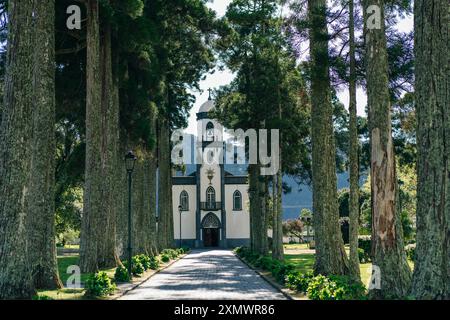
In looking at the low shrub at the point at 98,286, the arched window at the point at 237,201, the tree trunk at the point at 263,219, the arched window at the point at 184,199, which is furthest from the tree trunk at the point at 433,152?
the arched window at the point at 184,199

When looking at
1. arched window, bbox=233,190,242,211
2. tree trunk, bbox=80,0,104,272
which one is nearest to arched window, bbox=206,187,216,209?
arched window, bbox=233,190,242,211

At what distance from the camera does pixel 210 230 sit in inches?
2714

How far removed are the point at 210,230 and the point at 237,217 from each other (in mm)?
3555

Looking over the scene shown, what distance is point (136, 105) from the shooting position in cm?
2575

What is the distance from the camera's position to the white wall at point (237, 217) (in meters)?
68.6

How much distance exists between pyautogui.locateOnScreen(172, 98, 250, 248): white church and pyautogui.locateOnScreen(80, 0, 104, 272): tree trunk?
47956 mm

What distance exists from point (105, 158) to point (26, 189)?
32.0ft

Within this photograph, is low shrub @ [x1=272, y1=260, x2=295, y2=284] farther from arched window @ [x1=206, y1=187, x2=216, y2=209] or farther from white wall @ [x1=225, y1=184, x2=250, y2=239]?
arched window @ [x1=206, y1=187, x2=216, y2=209]

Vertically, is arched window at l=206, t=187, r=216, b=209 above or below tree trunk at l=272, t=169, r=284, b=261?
above

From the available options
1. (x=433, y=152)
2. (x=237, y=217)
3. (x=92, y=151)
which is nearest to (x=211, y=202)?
(x=237, y=217)

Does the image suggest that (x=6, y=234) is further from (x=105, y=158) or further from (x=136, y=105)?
(x=136, y=105)

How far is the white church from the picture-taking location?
224ft

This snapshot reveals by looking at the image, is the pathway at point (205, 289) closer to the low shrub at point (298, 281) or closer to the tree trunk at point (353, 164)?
the low shrub at point (298, 281)
